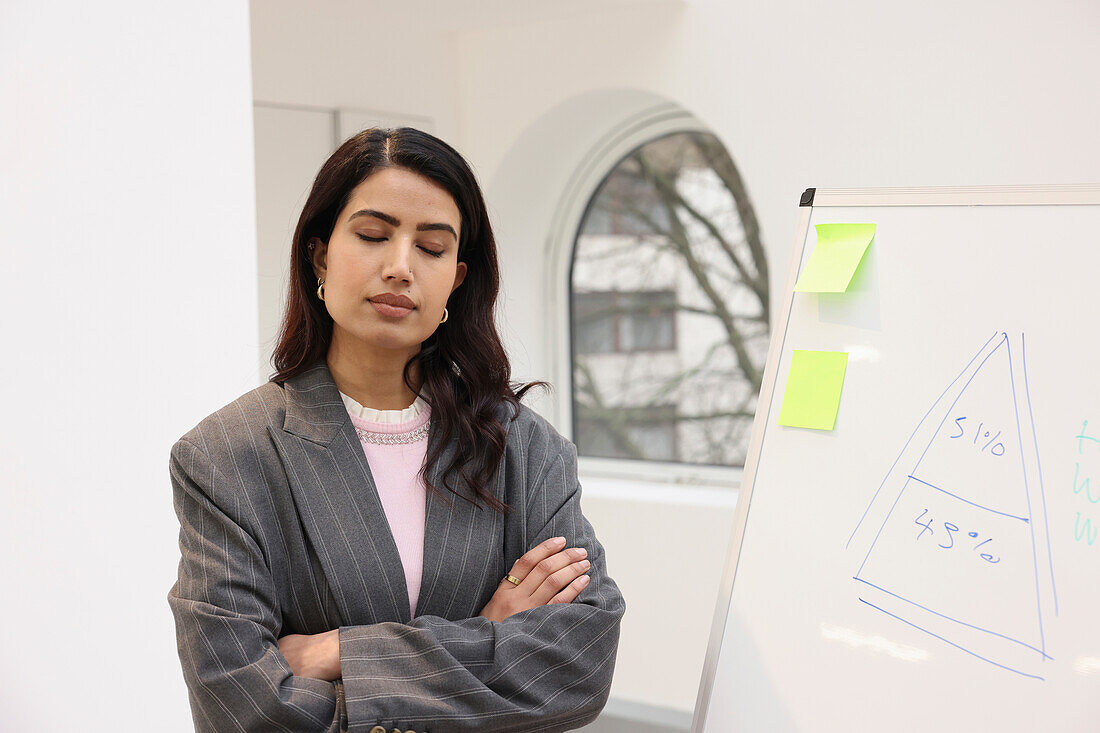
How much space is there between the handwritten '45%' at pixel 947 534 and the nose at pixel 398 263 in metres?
0.86

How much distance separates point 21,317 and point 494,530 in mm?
1088

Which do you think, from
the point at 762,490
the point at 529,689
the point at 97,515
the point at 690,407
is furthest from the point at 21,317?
the point at 690,407

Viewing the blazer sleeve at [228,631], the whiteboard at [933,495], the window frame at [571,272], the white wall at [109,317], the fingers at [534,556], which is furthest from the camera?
the window frame at [571,272]

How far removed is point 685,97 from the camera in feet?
10.7

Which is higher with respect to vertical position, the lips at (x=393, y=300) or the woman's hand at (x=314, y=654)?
the lips at (x=393, y=300)

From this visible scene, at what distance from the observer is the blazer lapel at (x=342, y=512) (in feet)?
4.60

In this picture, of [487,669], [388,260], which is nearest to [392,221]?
[388,260]

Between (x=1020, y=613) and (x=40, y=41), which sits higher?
(x=40, y=41)

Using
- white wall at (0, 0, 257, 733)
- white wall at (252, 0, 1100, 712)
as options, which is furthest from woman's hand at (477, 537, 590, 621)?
white wall at (252, 0, 1100, 712)

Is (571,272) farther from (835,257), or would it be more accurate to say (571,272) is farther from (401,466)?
(401,466)

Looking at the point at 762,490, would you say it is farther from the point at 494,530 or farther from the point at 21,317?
the point at 21,317

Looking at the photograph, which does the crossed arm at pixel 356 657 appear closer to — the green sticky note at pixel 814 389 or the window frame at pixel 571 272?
the green sticky note at pixel 814 389

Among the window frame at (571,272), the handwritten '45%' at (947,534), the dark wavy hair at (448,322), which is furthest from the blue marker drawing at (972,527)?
the window frame at (571,272)

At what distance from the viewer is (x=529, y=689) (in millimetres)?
1386
